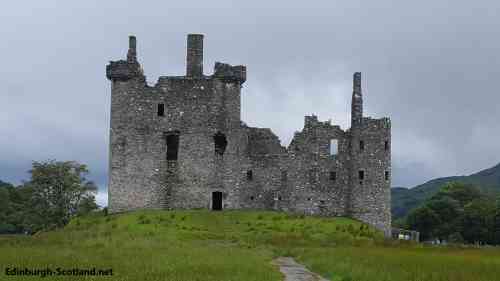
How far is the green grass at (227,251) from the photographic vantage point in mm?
27484

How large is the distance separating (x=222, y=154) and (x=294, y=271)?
29.8 m

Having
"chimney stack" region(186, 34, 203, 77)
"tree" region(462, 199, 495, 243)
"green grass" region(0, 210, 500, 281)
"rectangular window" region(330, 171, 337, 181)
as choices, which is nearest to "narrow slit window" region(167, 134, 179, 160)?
"green grass" region(0, 210, 500, 281)

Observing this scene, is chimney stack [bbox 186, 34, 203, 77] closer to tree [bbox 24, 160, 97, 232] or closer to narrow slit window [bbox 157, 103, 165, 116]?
narrow slit window [bbox 157, 103, 165, 116]

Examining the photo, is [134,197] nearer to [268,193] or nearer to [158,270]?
[268,193]

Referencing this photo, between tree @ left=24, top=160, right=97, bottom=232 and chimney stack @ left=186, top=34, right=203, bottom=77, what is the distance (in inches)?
1075

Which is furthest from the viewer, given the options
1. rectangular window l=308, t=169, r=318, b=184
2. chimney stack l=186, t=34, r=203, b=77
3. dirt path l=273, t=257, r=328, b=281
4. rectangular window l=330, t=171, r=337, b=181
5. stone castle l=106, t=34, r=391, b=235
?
Result: rectangular window l=330, t=171, r=337, b=181


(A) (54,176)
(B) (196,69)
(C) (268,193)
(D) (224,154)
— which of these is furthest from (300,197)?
(A) (54,176)

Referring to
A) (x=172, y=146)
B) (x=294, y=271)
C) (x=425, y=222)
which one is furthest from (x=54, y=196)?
(x=294, y=271)

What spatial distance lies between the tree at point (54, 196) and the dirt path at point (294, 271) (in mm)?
48583

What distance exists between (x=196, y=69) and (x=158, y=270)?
34.8 meters

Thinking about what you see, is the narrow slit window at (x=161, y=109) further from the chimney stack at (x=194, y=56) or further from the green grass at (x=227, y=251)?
the green grass at (x=227, y=251)

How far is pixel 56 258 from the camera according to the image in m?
31.0

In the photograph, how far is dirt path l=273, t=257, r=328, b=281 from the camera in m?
27.9

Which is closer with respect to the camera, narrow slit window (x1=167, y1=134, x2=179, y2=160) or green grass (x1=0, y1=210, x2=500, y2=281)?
green grass (x1=0, y1=210, x2=500, y2=281)
